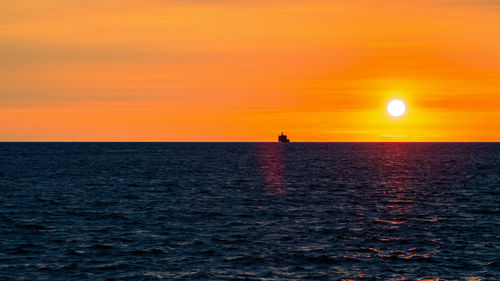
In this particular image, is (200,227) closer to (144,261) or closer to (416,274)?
(144,261)

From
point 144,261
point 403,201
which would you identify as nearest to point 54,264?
point 144,261

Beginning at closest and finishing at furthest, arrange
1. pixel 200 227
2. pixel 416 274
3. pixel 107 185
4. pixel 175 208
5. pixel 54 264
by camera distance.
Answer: pixel 416 274, pixel 54 264, pixel 200 227, pixel 175 208, pixel 107 185

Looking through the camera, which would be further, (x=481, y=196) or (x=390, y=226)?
(x=481, y=196)

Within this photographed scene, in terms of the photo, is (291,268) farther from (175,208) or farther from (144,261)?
(175,208)

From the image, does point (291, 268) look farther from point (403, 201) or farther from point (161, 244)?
point (403, 201)

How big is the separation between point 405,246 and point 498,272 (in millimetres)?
7166

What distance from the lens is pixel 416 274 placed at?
94.6 ft

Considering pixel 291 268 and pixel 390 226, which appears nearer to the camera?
pixel 291 268

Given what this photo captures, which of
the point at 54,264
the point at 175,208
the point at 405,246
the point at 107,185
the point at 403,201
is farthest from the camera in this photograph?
the point at 107,185

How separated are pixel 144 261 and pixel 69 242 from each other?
809 centimetres

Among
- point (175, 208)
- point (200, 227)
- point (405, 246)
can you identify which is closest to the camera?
point (405, 246)

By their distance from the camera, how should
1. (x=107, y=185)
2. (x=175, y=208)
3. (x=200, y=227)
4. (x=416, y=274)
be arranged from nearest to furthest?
(x=416, y=274) → (x=200, y=227) → (x=175, y=208) → (x=107, y=185)

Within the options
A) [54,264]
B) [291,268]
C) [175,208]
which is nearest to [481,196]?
[175,208]

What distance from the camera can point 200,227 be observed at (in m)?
42.2
